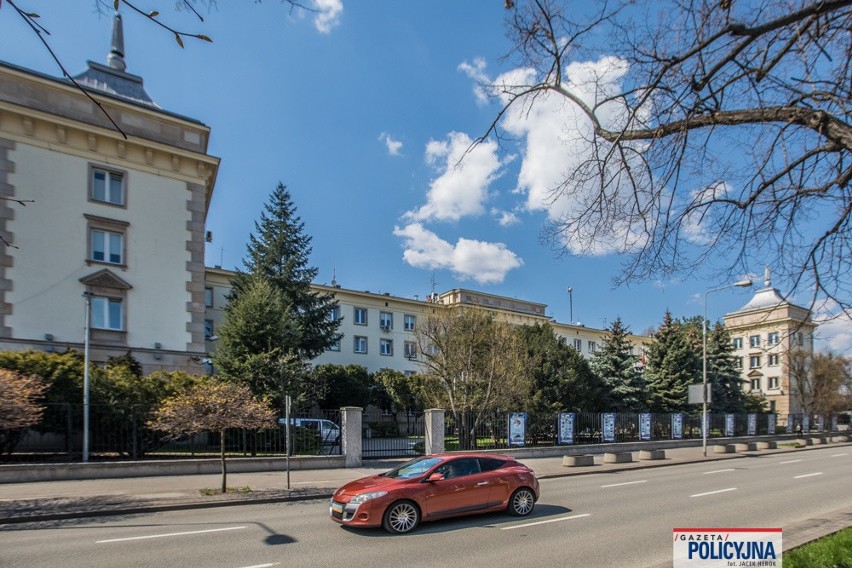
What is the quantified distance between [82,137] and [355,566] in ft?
90.9

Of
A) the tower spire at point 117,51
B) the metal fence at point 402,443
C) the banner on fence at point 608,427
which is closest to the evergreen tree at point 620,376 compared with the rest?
the banner on fence at point 608,427

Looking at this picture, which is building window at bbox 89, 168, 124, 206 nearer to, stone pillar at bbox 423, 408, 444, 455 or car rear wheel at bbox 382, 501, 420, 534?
stone pillar at bbox 423, 408, 444, 455

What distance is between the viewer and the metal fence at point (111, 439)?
17453 mm

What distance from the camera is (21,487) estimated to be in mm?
14336

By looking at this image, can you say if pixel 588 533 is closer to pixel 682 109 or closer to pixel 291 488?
pixel 682 109

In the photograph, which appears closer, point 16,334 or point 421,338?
point 16,334

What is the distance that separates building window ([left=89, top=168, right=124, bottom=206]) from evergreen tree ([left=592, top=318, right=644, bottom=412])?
3091 centimetres

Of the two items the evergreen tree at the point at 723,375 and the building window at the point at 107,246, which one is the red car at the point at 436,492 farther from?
the evergreen tree at the point at 723,375

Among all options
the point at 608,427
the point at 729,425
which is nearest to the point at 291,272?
the point at 608,427

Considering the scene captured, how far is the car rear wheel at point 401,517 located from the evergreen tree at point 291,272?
28.5 meters

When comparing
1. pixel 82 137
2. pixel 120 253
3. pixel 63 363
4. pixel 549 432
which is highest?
pixel 82 137

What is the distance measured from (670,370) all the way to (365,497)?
1451 inches

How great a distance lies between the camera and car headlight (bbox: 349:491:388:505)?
31.3 ft

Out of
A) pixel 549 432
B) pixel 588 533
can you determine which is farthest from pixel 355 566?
pixel 549 432
